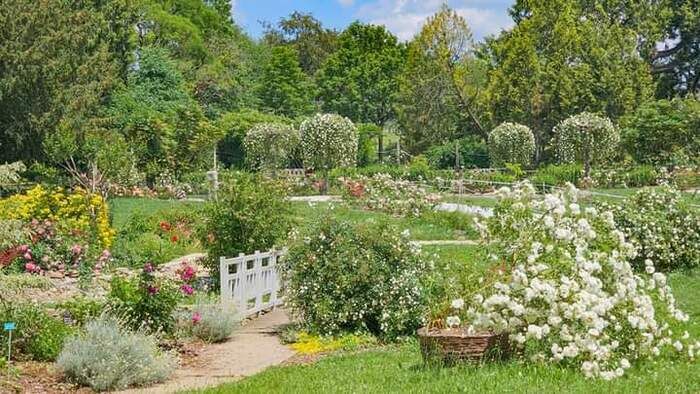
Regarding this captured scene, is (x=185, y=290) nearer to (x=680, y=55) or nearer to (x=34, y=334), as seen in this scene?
(x=34, y=334)

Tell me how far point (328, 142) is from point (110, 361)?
2643cm

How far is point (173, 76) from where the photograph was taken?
142ft

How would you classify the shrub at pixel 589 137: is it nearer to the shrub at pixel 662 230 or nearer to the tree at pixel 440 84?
the tree at pixel 440 84

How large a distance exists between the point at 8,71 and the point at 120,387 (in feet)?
76.4

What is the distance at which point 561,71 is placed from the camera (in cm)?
4334

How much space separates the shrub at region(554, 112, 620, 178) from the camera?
3431cm

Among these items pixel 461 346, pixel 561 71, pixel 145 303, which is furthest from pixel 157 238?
pixel 561 71

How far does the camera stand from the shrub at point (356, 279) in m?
9.91

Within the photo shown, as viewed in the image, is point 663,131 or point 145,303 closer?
point 145,303

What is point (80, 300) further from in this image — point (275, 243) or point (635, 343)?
point (635, 343)

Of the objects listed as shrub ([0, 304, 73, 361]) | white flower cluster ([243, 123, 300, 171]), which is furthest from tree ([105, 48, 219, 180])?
shrub ([0, 304, 73, 361])

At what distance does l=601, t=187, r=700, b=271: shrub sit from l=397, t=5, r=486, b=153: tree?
1252 inches

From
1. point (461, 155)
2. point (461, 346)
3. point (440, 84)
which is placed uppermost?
point (440, 84)

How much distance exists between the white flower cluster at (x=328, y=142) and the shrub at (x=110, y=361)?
26.0 metres
